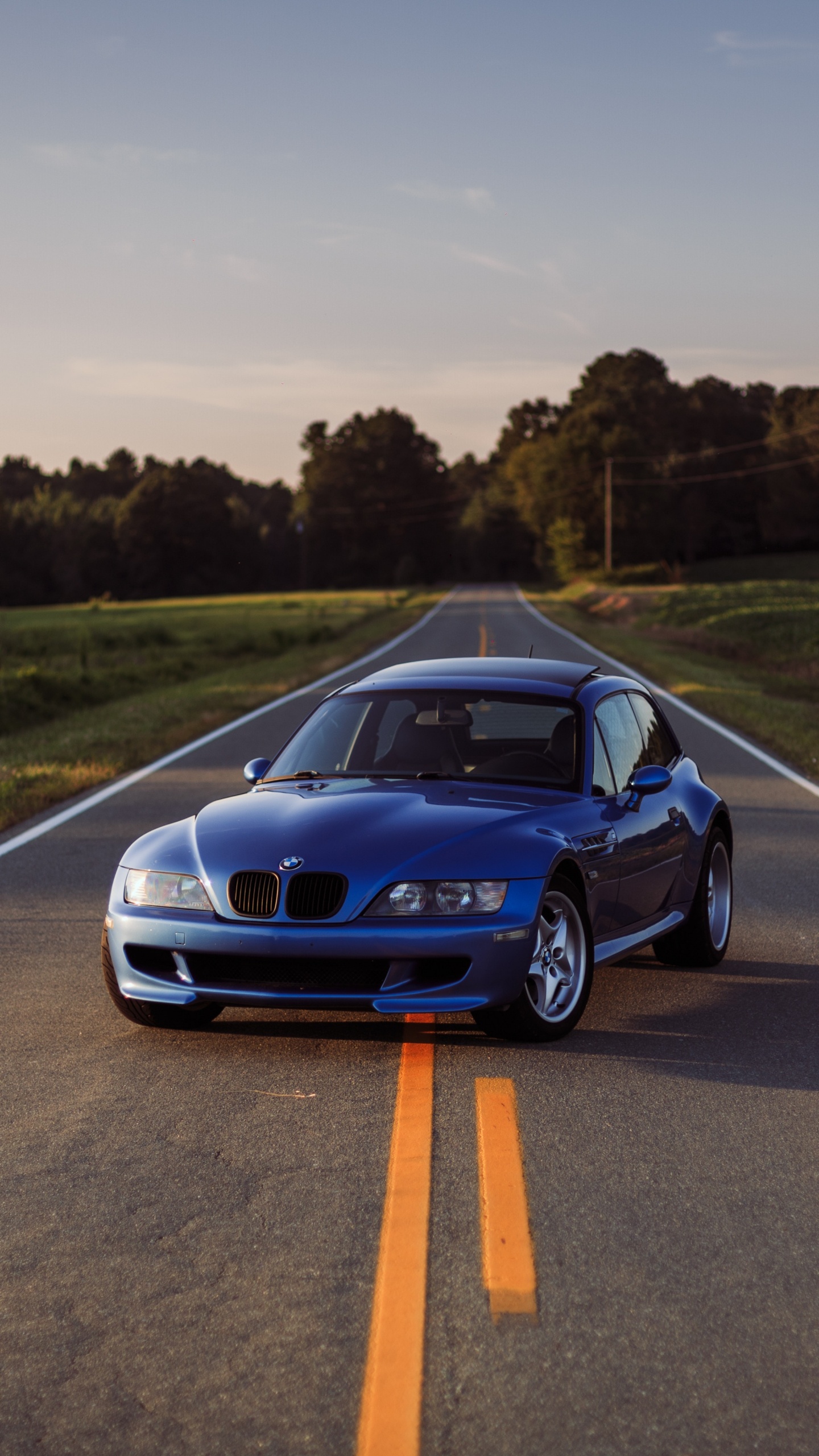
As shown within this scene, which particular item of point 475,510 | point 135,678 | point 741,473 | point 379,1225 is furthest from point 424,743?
point 475,510

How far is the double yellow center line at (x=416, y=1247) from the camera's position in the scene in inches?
127

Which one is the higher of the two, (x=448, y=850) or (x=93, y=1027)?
(x=448, y=850)

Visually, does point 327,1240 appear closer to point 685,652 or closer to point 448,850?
point 448,850

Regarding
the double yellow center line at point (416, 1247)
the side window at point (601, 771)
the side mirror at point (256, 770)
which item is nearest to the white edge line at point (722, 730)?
the side window at point (601, 771)

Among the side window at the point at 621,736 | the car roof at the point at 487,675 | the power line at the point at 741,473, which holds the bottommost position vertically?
the side window at the point at 621,736

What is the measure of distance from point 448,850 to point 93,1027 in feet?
5.62

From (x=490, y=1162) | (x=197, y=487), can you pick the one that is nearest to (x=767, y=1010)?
(x=490, y=1162)

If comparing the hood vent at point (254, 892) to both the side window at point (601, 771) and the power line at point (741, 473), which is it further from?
the power line at point (741, 473)

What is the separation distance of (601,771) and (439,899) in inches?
62.1

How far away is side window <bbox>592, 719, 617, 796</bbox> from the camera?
6.90m

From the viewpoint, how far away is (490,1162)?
4.73 meters

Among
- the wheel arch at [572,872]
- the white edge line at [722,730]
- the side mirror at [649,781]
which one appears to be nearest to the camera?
the wheel arch at [572,872]

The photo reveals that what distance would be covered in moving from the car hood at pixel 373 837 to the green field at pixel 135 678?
6374 millimetres

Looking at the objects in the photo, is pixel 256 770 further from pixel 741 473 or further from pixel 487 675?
pixel 741 473
